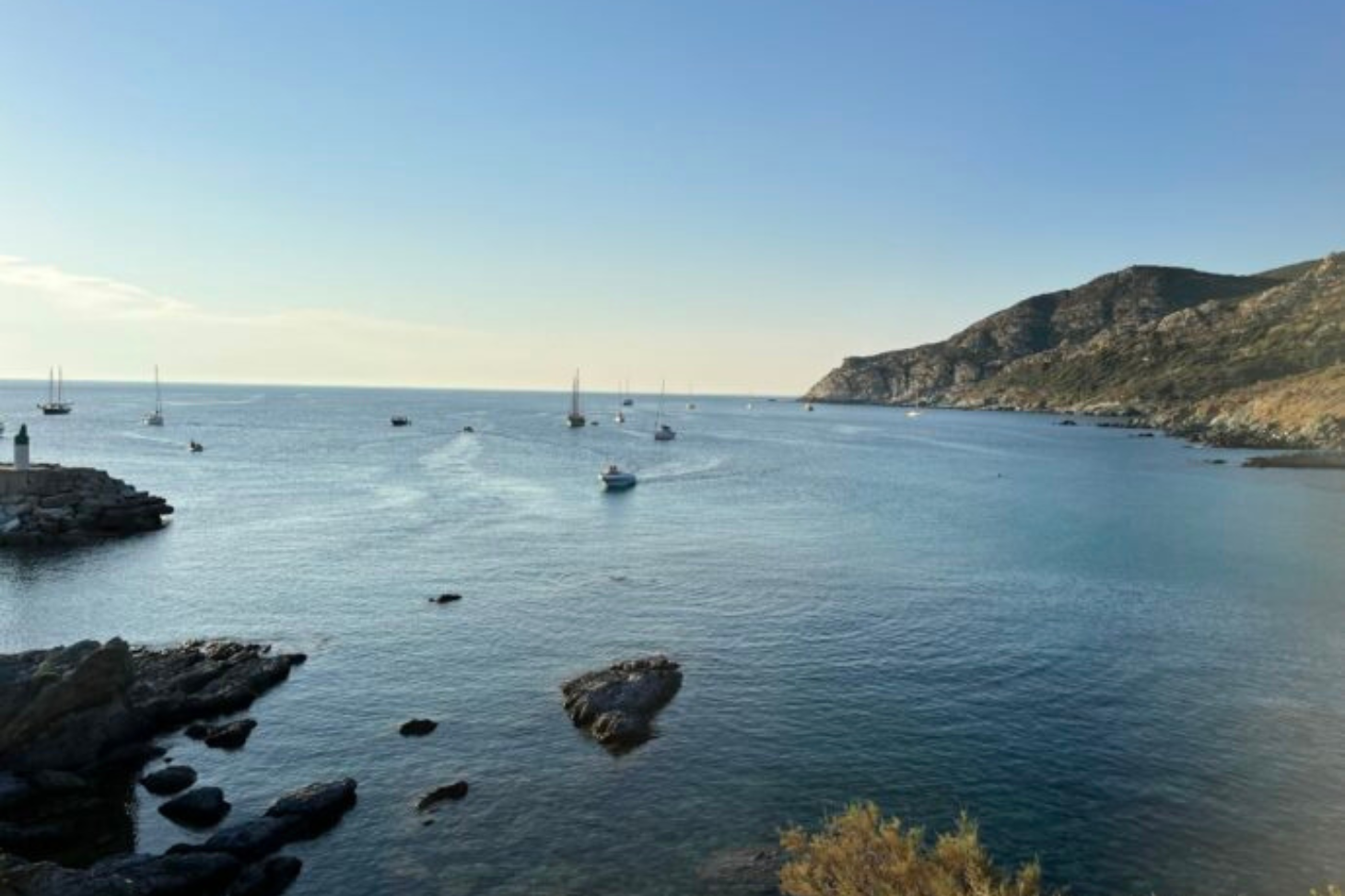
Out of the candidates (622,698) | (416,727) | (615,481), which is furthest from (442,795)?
(615,481)

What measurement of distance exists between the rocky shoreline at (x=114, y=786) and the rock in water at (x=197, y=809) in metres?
0.04

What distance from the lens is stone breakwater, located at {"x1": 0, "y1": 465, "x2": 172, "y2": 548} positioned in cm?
7150

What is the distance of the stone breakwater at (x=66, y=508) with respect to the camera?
71.5 m

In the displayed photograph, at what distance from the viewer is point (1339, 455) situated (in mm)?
133875

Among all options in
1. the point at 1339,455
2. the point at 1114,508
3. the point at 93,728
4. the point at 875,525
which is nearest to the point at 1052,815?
the point at 93,728

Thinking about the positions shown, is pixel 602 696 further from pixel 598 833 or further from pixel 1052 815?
pixel 1052 815

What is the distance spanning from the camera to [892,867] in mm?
18688

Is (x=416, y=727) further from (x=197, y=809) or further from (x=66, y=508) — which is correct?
(x=66, y=508)

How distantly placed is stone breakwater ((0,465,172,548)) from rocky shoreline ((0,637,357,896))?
41252mm

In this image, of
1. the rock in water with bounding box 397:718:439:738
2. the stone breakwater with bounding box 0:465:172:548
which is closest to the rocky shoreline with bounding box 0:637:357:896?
the rock in water with bounding box 397:718:439:738

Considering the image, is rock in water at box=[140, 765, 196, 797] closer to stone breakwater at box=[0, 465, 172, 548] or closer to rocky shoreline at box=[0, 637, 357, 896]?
rocky shoreline at box=[0, 637, 357, 896]

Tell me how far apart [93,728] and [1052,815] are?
35.3 metres

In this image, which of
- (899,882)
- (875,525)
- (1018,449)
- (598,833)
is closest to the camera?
(899,882)

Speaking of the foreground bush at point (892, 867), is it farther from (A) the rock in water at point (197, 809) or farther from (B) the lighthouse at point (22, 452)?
(B) the lighthouse at point (22, 452)
